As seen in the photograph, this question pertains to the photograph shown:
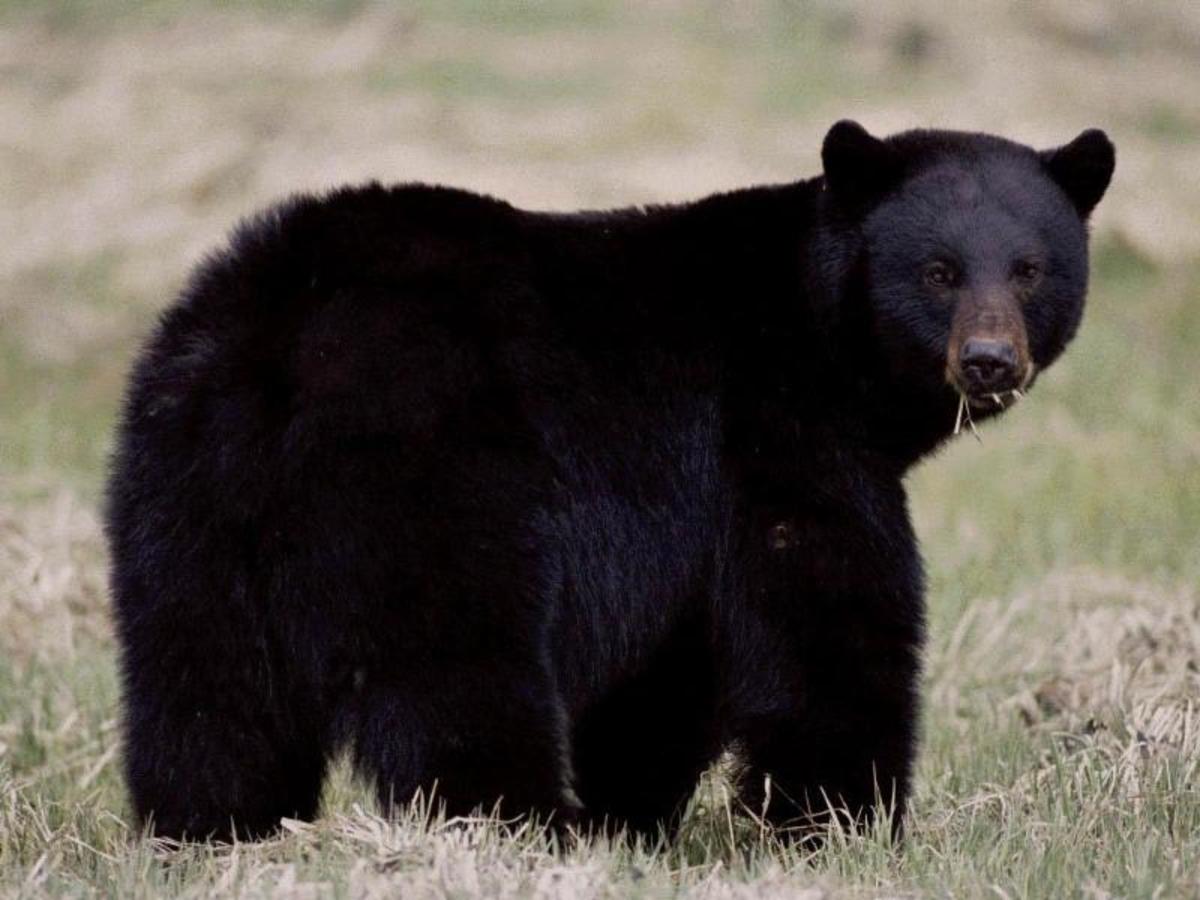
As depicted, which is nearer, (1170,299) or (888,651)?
(888,651)

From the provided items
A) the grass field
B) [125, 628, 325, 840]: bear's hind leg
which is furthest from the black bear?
the grass field

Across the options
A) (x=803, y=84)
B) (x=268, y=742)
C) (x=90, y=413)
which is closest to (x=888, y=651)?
(x=268, y=742)

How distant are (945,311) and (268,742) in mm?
1998

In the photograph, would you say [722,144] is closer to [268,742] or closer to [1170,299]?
[1170,299]

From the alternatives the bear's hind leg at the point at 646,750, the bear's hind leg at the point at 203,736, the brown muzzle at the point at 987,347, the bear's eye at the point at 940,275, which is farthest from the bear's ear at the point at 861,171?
the bear's hind leg at the point at 203,736

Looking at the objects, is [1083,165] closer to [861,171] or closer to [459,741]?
[861,171]

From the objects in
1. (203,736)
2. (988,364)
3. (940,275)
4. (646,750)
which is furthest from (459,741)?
(940,275)

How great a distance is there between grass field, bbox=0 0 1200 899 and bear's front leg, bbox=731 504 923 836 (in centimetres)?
18

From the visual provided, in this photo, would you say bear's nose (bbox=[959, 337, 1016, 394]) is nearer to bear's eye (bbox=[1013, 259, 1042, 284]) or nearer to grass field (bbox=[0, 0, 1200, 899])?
bear's eye (bbox=[1013, 259, 1042, 284])

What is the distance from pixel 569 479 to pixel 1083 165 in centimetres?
172

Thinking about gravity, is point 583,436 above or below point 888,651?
above

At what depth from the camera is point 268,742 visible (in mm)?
4598

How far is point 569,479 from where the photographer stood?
482 cm

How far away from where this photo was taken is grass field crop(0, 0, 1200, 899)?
179 inches
